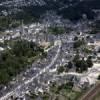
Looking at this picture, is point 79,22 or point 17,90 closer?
point 17,90

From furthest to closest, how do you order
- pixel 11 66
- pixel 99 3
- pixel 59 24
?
pixel 99 3 < pixel 59 24 < pixel 11 66

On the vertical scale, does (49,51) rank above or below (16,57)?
below

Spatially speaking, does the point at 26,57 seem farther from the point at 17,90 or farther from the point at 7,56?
the point at 17,90

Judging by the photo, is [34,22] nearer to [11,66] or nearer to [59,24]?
[59,24]

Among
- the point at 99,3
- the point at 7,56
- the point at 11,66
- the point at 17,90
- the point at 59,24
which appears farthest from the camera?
the point at 99,3

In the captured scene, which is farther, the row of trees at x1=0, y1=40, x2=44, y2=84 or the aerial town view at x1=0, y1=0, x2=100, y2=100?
the row of trees at x1=0, y1=40, x2=44, y2=84

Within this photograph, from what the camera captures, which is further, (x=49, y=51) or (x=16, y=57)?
(x=49, y=51)

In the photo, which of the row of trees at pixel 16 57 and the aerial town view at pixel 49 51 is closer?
the aerial town view at pixel 49 51

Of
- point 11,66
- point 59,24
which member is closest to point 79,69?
point 11,66
